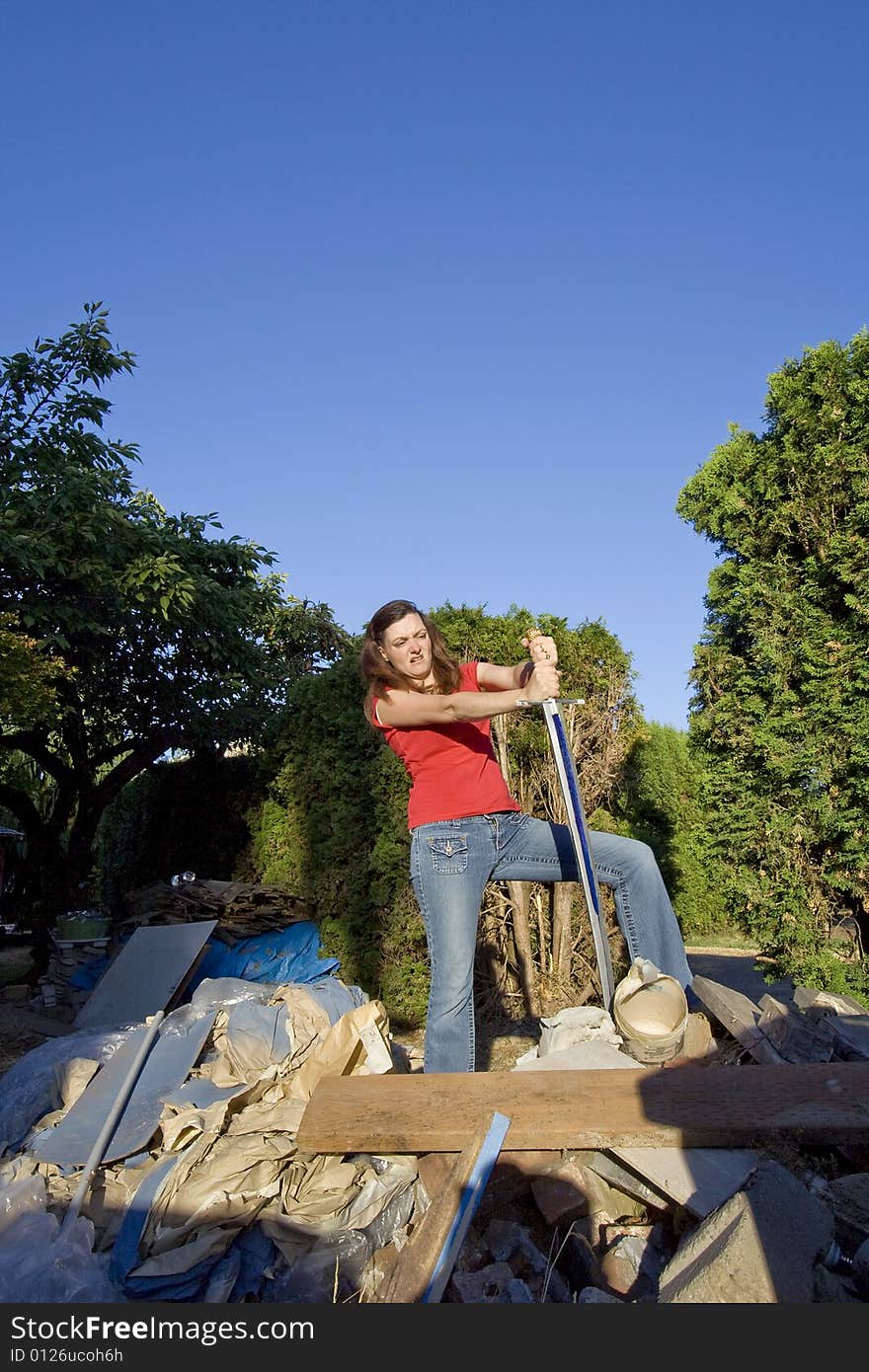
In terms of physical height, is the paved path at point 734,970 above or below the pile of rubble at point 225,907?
below

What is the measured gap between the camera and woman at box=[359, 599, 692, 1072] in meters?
2.95

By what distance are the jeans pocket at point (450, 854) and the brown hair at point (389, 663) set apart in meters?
0.49

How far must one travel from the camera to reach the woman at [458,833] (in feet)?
9.68

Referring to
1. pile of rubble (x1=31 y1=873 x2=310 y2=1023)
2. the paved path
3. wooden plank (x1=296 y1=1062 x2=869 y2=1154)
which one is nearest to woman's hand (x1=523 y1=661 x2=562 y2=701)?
wooden plank (x1=296 y1=1062 x2=869 y2=1154)

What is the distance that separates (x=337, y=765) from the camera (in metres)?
6.54

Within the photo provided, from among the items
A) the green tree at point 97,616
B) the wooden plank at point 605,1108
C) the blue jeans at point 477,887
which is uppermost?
the green tree at point 97,616

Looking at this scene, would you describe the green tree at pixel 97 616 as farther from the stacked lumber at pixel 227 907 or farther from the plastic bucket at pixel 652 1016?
the plastic bucket at pixel 652 1016

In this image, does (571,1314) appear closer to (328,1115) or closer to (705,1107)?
(705,1107)

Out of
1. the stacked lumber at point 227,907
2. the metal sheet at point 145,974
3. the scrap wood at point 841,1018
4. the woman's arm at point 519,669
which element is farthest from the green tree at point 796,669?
the stacked lumber at point 227,907

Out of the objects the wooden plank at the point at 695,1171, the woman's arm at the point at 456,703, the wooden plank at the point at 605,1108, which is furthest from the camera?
the woman's arm at the point at 456,703

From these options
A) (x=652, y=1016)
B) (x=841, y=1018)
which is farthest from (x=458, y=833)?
(x=841, y=1018)

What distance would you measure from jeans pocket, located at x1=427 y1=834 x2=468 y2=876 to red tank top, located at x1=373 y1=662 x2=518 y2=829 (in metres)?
0.07

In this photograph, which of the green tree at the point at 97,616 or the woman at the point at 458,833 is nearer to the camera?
the woman at the point at 458,833

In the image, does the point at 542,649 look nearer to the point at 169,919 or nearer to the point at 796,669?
the point at 796,669
